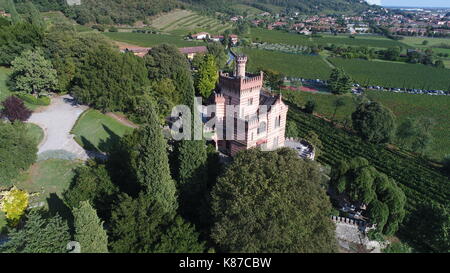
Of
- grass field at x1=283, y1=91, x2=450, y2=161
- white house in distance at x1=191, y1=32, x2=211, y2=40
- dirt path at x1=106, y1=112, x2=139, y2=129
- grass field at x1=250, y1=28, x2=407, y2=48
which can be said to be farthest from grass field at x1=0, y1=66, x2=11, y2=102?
grass field at x1=250, y1=28, x2=407, y2=48

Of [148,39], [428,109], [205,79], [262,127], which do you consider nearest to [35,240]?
[262,127]

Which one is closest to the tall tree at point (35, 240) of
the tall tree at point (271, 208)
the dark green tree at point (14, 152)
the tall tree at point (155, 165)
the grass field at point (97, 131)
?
the tall tree at point (155, 165)

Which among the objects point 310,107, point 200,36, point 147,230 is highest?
point 200,36

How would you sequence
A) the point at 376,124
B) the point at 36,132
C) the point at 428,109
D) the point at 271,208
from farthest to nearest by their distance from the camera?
the point at 428,109 < the point at 376,124 < the point at 36,132 < the point at 271,208

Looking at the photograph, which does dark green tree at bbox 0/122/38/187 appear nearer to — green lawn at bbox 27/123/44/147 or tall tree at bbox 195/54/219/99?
green lawn at bbox 27/123/44/147

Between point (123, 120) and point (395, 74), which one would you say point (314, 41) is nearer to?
point (395, 74)

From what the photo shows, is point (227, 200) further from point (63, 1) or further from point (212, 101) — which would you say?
point (63, 1)
